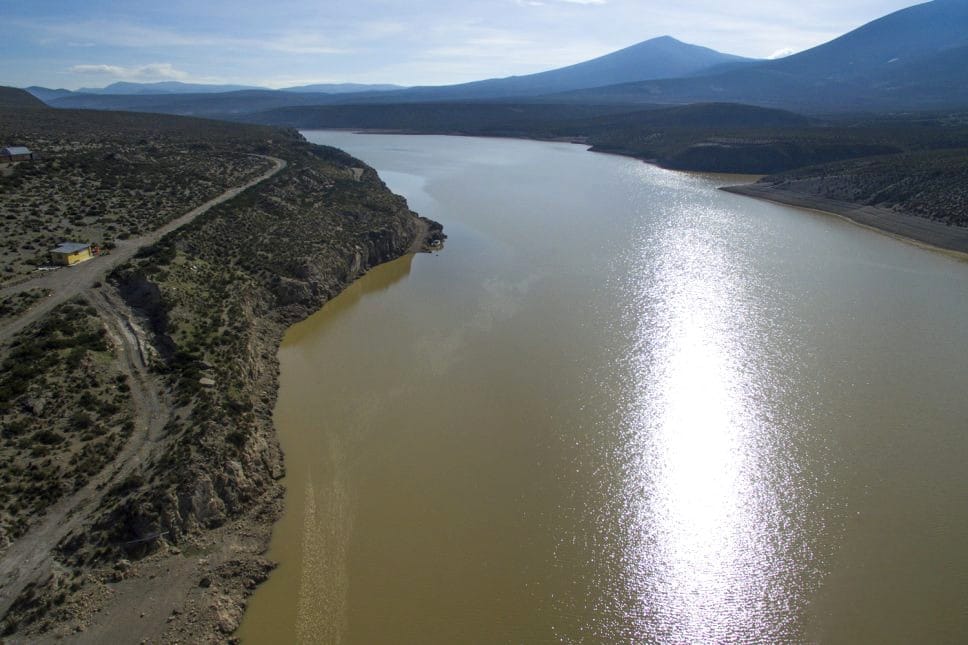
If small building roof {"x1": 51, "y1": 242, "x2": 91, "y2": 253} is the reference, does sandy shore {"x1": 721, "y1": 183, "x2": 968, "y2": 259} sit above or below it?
below

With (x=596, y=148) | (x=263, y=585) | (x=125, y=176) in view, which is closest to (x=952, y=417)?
(x=263, y=585)

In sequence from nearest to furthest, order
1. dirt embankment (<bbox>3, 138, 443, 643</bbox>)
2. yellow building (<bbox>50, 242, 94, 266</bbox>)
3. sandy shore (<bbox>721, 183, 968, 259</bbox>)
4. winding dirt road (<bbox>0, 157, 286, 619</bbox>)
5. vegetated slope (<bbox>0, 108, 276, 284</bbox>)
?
dirt embankment (<bbox>3, 138, 443, 643</bbox>) < winding dirt road (<bbox>0, 157, 286, 619</bbox>) < yellow building (<bbox>50, 242, 94, 266</bbox>) < vegetated slope (<bbox>0, 108, 276, 284</bbox>) < sandy shore (<bbox>721, 183, 968, 259</bbox>)

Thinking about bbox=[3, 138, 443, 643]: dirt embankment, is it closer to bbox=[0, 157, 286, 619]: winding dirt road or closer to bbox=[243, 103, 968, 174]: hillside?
bbox=[0, 157, 286, 619]: winding dirt road

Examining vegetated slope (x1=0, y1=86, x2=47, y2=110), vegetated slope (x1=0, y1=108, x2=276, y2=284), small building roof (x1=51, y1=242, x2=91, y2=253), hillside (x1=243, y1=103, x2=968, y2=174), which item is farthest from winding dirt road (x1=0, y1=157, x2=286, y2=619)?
vegetated slope (x1=0, y1=86, x2=47, y2=110)

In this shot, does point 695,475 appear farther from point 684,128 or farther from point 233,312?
point 684,128

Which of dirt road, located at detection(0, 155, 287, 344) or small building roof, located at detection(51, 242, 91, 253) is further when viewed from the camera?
small building roof, located at detection(51, 242, 91, 253)

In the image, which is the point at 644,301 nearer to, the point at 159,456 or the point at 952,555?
the point at 952,555
